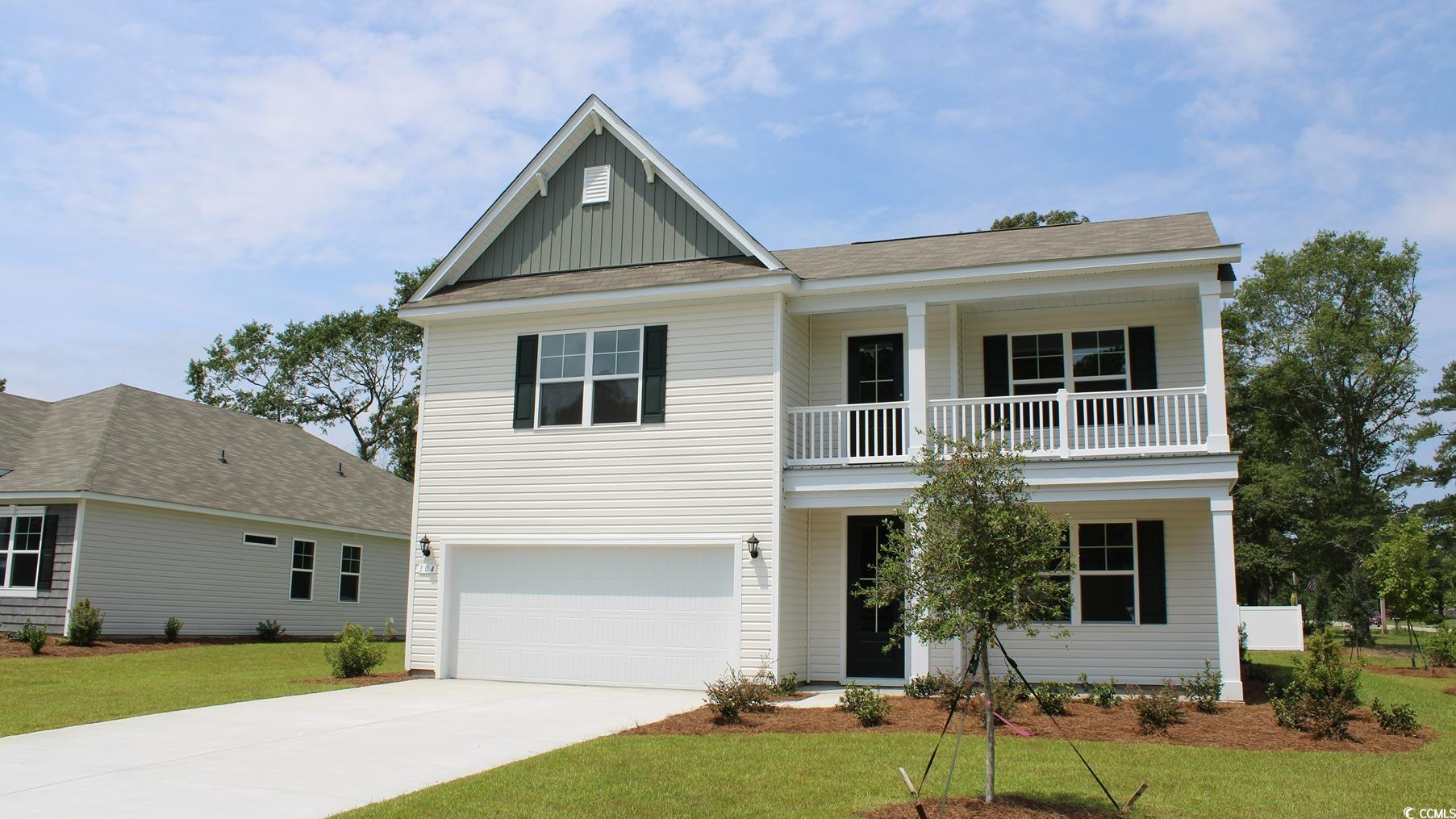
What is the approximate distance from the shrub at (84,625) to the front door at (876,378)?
14732 mm

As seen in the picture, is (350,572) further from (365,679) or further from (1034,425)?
(1034,425)

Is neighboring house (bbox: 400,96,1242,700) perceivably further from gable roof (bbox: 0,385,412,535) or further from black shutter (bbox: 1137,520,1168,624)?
gable roof (bbox: 0,385,412,535)

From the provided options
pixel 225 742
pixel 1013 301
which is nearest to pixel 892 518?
pixel 1013 301

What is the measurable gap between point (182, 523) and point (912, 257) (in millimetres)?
16584

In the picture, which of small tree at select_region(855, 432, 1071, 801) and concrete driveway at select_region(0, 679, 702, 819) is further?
concrete driveway at select_region(0, 679, 702, 819)

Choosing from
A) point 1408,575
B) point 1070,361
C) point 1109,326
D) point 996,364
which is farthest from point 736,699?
point 1408,575

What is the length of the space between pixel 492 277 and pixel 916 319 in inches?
281

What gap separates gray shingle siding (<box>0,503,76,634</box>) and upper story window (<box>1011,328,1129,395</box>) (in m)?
18.0

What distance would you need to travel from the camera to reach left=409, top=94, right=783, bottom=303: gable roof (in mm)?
15922

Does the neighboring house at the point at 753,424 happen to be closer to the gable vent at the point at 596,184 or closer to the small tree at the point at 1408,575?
the gable vent at the point at 596,184

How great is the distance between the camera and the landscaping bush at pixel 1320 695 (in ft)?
33.0

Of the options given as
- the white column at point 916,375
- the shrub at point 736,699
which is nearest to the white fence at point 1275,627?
the white column at point 916,375

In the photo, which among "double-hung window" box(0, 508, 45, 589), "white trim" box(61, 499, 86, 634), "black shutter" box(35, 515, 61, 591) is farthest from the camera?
"double-hung window" box(0, 508, 45, 589)

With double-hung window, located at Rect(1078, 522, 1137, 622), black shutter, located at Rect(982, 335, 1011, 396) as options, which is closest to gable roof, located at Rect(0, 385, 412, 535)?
black shutter, located at Rect(982, 335, 1011, 396)
